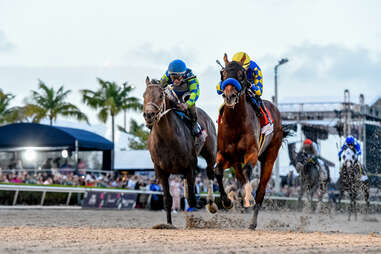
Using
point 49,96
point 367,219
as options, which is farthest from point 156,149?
point 49,96

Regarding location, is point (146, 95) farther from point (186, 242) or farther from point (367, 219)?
point (367, 219)

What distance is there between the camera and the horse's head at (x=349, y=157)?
702 inches

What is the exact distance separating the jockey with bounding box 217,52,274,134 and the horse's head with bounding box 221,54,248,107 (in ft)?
1.40

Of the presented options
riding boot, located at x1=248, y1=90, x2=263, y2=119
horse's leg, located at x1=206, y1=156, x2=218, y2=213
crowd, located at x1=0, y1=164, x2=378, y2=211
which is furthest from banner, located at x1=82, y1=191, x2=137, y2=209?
riding boot, located at x1=248, y1=90, x2=263, y2=119

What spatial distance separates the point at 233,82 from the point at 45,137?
19.9 metres

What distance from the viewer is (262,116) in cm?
1031

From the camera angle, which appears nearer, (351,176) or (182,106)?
(182,106)

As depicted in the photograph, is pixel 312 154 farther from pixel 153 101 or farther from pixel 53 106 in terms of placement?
pixel 53 106

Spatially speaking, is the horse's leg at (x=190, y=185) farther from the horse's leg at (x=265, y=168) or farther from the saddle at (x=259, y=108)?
the saddle at (x=259, y=108)

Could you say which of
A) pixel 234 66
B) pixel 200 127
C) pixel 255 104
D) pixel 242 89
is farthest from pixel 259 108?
pixel 200 127

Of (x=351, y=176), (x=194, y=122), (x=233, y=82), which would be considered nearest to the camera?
(x=233, y=82)

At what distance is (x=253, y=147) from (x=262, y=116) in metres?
0.95

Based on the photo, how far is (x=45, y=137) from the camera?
1096 inches

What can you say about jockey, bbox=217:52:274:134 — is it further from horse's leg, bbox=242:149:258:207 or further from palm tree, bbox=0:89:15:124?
palm tree, bbox=0:89:15:124
